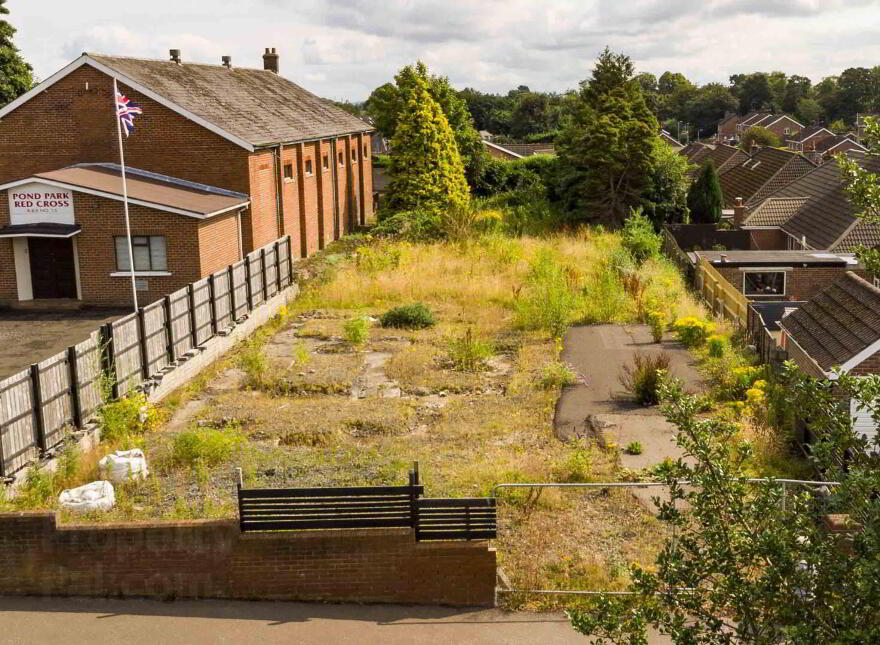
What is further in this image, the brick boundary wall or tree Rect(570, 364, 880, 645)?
the brick boundary wall

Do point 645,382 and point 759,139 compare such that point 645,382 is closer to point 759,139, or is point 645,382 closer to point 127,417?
point 127,417

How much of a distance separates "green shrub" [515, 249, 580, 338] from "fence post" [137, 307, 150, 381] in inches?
383

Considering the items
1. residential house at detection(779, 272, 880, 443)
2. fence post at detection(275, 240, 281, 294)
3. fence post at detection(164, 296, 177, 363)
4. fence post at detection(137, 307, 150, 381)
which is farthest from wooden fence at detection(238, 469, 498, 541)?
fence post at detection(275, 240, 281, 294)

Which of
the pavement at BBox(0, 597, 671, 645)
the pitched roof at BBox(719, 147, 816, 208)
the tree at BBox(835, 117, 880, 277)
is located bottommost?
the pavement at BBox(0, 597, 671, 645)

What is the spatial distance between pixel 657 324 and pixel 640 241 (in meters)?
11.8

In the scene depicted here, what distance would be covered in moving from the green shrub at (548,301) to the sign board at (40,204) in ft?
40.8

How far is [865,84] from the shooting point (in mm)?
151125

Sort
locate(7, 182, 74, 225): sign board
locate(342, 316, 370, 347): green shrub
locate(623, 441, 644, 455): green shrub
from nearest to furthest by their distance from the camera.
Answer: locate(623, 441, 644, 455): green shrub < locate(342, 316, 370, 347): green shrub < locate(7, 182, 74, 225): sign board

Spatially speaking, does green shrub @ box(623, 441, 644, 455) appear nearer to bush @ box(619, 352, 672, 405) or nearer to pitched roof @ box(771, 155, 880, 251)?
bush @ box(619, 352, 672, 405)

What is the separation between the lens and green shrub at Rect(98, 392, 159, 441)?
1500 cm

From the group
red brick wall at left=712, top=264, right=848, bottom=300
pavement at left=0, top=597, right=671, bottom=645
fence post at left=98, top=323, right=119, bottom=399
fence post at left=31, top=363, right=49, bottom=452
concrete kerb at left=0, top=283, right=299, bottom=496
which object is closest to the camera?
pavement at left=0, top=597, right=671, bottom=645

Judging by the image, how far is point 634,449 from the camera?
1475 centimetres

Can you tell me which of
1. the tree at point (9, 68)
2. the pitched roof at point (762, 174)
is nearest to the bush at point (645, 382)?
the pitched roof at point (762, 174)

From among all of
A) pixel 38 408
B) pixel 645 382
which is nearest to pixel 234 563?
pixel 38 408
